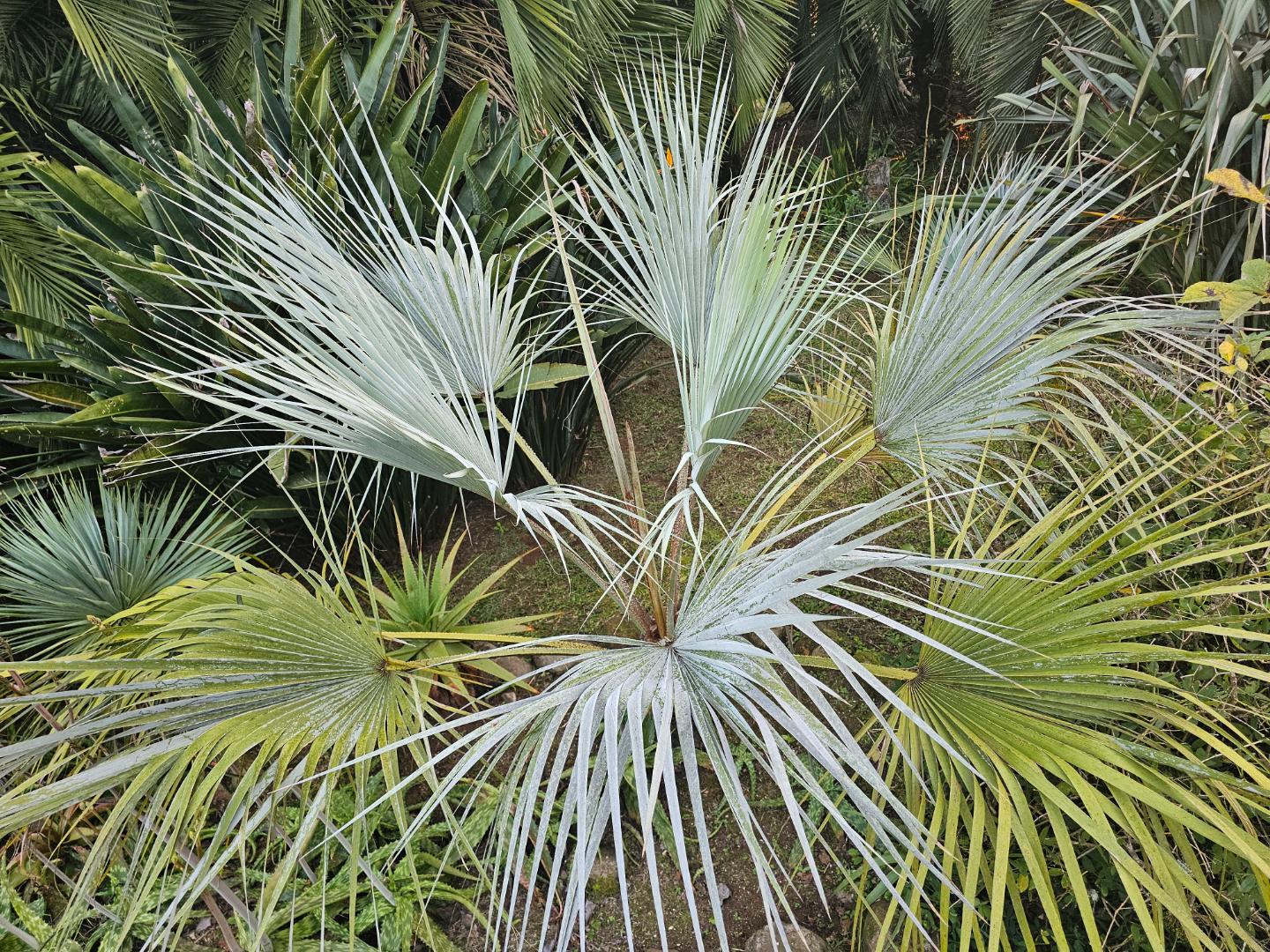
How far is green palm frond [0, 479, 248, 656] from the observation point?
6.72 feet

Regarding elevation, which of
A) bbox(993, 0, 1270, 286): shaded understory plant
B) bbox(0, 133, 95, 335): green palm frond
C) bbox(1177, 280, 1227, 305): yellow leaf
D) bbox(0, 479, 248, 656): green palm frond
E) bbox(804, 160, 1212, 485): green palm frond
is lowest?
bbox(0, 479, 248, 656): green palm frond

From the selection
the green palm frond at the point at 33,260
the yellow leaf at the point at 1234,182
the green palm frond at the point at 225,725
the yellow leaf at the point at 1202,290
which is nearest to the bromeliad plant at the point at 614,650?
the green palm frond at the point at 225,725

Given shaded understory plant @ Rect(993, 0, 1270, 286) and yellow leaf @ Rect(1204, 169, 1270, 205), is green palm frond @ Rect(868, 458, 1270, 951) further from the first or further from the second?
shaded understory plant @ Rect(993, 0, 1270, 286)

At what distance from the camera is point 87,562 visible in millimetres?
2068

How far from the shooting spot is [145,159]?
106 inches

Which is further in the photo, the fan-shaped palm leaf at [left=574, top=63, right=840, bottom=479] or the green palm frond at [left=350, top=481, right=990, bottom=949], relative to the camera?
the fan-shaped palm leaf at [left=574, top=63, right=840, bottom=479]

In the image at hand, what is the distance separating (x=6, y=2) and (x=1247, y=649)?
477cm

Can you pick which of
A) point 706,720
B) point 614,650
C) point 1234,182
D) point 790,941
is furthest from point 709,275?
point 790,941

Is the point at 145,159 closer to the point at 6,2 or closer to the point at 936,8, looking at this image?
the point at 6,2

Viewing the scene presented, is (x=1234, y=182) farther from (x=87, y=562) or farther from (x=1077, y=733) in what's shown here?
(x=87, y=562)

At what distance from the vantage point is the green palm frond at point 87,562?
6.72 feet

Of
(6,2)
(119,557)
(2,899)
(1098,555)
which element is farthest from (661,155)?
(6,2)

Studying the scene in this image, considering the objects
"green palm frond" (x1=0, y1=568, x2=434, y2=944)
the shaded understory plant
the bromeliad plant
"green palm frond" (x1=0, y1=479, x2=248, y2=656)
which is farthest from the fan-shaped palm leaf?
the shaded understory plant

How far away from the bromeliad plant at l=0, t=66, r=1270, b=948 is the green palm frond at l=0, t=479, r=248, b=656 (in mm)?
211
